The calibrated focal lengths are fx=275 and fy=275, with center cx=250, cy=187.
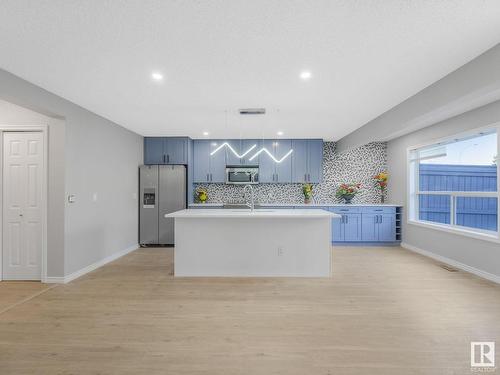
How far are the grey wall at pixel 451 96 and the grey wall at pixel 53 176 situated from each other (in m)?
4.50

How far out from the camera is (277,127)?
5156mm

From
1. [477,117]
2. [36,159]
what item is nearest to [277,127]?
[477,117]

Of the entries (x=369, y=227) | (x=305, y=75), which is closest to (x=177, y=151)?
(x=305, y=75)

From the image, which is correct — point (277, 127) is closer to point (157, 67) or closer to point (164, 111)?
point (164, 111)

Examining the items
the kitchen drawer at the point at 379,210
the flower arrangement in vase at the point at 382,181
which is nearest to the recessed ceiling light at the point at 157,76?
the kitchen drawer at the point at 379,210

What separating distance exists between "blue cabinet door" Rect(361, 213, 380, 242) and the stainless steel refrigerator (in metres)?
3.89

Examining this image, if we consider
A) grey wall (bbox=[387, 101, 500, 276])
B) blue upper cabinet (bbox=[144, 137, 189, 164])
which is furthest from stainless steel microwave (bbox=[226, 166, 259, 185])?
A: grey wall (bbox=[387, 101, 500, 276])

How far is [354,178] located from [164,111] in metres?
4.57

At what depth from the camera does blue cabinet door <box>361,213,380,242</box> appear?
590cm

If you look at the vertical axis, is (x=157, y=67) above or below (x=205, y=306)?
above

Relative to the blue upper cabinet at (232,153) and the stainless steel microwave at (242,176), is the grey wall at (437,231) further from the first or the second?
the blue upper cabinet at (232,153)

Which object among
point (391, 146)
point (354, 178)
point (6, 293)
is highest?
point (391, 146)

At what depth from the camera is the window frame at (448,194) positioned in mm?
3764

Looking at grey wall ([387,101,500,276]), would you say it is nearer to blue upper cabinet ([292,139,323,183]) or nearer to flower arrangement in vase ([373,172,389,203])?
flower arrangement in vase ([373,172,389,203])
